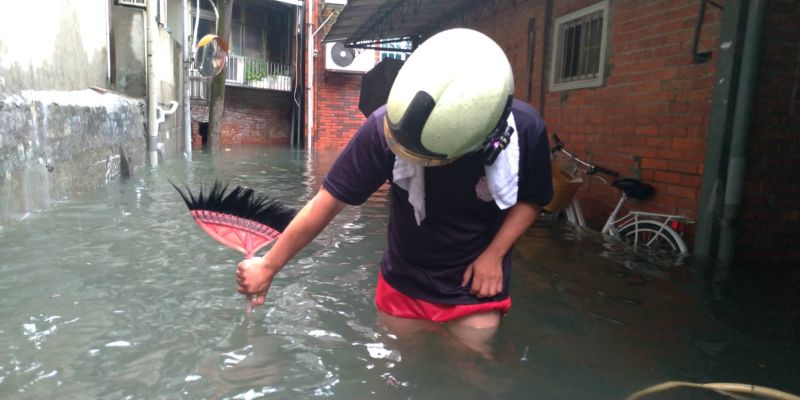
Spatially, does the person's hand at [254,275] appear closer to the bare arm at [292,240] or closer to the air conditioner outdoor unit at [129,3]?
the bare arm at [292,240]

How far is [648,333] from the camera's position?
320 cm

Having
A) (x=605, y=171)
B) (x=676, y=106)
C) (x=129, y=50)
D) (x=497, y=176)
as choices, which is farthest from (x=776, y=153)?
(x=129, y=50)

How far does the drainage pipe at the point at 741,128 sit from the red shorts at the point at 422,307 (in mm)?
3027

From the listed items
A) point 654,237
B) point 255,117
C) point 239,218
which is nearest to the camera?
point 239,218

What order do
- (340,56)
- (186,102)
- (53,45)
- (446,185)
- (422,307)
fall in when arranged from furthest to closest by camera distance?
1. (340,56)
2. (186,102)
3. (53,45)
4. (422,307)
5. (446,185)

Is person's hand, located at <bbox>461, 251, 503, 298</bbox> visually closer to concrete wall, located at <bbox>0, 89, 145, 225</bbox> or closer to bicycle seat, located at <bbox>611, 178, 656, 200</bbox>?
bicycle seat, located at <bbox>611, 178, 656, 200</bbox>

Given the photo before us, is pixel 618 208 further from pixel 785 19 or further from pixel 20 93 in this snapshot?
pixel 20 93

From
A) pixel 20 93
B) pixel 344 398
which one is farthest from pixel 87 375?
pixel 20 93

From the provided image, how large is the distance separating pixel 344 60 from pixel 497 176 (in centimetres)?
1883

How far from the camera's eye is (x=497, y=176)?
1.96 metres

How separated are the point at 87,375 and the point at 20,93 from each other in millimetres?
3458

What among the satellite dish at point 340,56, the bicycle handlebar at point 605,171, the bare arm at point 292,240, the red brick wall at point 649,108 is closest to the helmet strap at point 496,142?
the bare arm at point 292,240

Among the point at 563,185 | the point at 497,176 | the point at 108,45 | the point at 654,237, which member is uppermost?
the point at 108,45

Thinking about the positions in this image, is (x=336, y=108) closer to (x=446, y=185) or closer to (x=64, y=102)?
(x=64, y=102)
